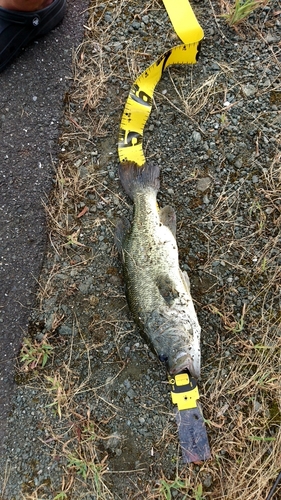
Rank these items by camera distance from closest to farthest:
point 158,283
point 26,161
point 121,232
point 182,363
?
point 182,363, point 158,283, point 121,232, point 26,161

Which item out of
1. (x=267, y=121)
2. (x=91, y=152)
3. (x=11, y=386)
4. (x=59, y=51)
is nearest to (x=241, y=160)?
(x=267, y=121)

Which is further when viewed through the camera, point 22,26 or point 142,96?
point 142,96

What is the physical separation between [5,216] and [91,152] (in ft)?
3.05

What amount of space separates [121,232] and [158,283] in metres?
0.55

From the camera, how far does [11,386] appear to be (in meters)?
3.42

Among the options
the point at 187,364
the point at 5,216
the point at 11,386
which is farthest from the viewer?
the point at 5,216

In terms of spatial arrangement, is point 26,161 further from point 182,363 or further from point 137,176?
point 182,363

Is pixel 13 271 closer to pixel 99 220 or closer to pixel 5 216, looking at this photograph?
pixel 5 216

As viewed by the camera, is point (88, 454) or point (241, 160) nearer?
point (88, 454)

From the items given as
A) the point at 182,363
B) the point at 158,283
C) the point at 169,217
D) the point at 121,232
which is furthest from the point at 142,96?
the point at 182,363

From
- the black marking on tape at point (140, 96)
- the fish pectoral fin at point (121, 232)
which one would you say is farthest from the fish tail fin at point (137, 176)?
the black marking on tape at point (140, 96)

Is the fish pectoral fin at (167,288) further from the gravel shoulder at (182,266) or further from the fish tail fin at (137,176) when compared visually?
the fish tail fin at (137,176)

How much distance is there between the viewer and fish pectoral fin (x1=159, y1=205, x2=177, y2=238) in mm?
3477

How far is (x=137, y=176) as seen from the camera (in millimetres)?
3545
